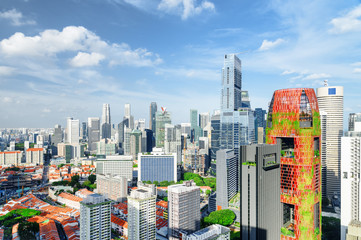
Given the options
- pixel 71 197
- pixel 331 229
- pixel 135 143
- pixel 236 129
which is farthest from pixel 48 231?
pixel 135 143

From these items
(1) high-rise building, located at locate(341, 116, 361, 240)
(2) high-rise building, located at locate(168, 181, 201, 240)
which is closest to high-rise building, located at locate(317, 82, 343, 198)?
(1) high-rise building, located at locate(341, 116, 361, 240)

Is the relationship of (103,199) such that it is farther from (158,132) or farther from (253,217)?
(158,132)

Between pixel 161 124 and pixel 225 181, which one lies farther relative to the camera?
pixel 161 124

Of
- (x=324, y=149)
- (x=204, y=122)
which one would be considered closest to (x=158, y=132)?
(x=204, y=122)

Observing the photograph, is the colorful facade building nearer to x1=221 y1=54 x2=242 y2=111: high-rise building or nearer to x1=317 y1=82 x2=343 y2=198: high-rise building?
x1=317 y1=82 x2=343 y2=198: high-rise building

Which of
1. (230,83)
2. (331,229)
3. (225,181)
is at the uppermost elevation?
(230,83)

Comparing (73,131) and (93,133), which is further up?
(73,131)

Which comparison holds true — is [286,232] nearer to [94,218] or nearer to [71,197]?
[94,218]
